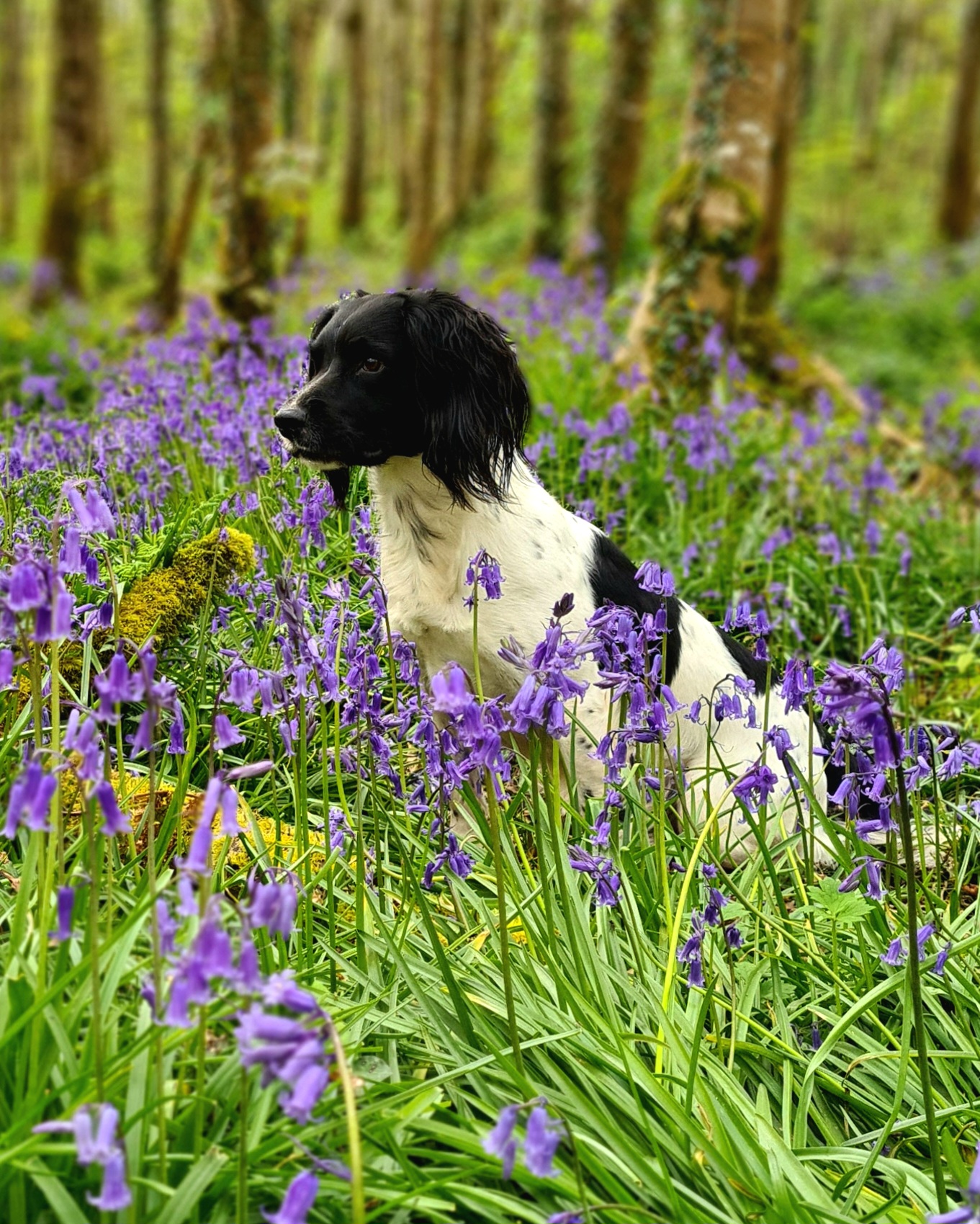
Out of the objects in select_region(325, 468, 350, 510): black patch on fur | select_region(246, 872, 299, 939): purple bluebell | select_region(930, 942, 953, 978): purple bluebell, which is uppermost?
select_region(325, 468, 350, 510): black patch on fur

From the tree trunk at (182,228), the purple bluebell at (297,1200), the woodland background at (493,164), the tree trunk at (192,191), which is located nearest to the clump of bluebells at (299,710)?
the purple bluebell at (297,1200)

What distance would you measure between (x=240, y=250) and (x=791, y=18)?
699 centimetres

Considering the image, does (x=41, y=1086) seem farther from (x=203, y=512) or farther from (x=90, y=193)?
(x=90, y=193)

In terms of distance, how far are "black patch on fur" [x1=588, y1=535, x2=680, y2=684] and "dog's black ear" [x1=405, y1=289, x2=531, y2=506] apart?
1.28 feet

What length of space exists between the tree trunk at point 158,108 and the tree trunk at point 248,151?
883 centimetres

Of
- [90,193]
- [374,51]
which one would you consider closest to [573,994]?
[90,193]

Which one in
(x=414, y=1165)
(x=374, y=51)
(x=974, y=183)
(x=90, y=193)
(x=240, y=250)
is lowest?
(x=414, y=1165)

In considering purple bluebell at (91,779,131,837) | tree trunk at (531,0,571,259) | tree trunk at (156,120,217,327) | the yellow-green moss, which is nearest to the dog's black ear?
the yellow-green moss

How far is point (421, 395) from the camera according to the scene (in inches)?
133

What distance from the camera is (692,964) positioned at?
96.8 inches

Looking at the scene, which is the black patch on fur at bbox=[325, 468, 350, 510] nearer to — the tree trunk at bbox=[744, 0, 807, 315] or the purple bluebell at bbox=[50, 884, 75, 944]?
the purple bluebell at bbox=[50, 884, 75, 944]

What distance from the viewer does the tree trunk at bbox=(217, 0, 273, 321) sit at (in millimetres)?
9320

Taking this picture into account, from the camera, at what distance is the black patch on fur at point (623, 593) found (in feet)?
11.6

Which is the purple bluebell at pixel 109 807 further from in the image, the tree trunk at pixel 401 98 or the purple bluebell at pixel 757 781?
the tree trunk at pixel 401 98
